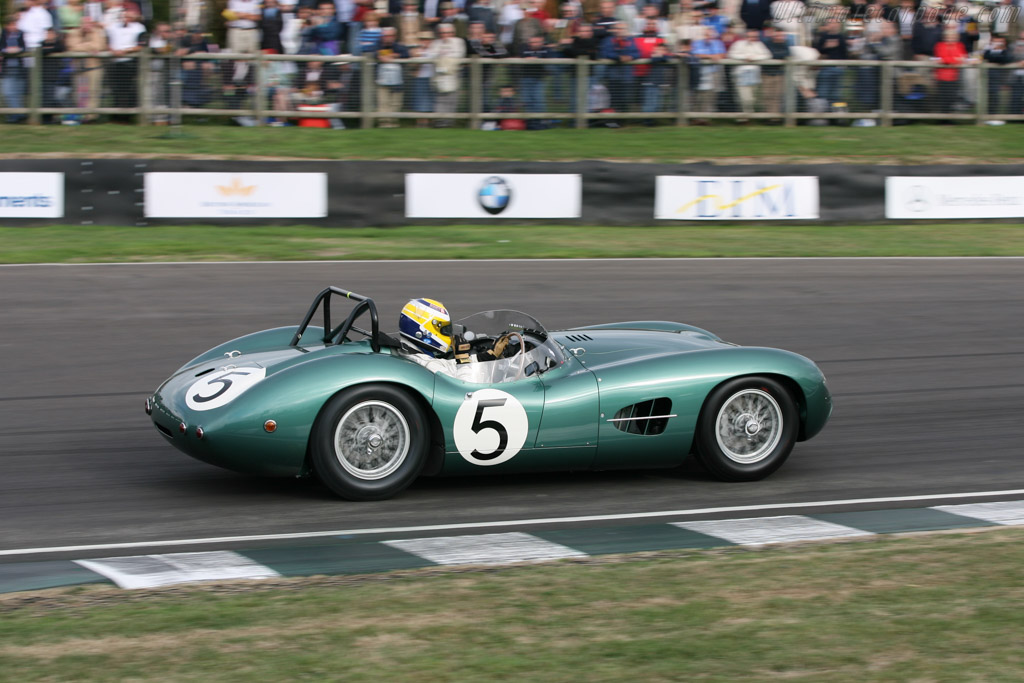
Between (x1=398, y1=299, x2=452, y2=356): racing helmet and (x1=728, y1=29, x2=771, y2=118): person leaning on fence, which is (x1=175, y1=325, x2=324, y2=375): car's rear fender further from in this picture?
(x1=728, y1=29, x2=771, y2=118): person leaning on fence

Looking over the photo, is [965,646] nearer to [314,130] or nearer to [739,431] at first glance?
[739,431]

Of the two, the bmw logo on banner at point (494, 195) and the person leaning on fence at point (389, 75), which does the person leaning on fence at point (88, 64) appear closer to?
the person leaning on fence at point (389, 75)

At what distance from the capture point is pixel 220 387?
6184mm

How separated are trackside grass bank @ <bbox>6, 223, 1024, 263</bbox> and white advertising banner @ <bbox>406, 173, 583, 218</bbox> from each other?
225mm

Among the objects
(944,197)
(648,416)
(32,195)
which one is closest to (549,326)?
(648,416)

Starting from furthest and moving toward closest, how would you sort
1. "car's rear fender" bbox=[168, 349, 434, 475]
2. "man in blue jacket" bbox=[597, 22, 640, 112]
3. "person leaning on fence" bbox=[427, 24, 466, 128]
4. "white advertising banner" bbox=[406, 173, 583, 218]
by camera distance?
1. "man in blue jacket" bbox=[597, 22, 640, 112]
2. "person leaning on fence" bbox=[427, 24, 466, 128]
3. "white advertising banner" bbox=[406, 173, 583, 218]
4. "car's rear fender" bbox=[168, 349, 434, 475]

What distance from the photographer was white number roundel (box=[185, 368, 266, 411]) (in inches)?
240

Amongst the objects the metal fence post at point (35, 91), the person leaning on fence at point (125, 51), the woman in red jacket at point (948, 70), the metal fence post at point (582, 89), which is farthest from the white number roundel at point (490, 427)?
the woman in red jacket at point (948, 70)

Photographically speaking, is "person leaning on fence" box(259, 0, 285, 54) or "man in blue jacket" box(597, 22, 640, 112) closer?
"person leaning on fence" box(259, 0, 285, 54)

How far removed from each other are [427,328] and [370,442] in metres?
0.73

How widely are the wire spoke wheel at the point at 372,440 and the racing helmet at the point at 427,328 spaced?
0.54m

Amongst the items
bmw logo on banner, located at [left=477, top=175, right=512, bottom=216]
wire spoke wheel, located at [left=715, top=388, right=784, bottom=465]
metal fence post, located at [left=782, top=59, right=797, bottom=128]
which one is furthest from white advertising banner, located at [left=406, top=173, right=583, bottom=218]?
wire spoke wheel, located at [left=715, top=388, right=784, bottom=465]

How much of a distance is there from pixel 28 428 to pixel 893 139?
56.3 ft

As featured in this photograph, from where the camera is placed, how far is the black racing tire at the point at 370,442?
6.09 meters
